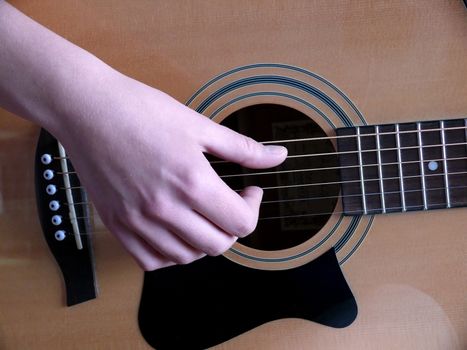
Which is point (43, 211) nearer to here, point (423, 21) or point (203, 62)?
point (203, 62)

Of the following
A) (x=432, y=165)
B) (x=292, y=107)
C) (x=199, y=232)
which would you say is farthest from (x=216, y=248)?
(x=432, y=165)

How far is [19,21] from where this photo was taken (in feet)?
1.95

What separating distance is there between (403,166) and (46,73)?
55cm

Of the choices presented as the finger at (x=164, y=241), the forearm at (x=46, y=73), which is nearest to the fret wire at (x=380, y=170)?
the finger at (x=164, y=241)

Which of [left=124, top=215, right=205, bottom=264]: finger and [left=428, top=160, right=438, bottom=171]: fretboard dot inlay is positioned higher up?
[left=428, top=160, right=438, bottom=171]: fretboard dot inlay

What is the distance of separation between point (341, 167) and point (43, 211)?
479mm

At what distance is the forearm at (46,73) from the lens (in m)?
0.58

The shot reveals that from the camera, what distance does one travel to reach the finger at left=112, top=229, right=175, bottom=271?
24.5 inches

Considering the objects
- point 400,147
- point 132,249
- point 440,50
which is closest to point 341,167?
point 400,147

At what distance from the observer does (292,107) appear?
0.80 metres

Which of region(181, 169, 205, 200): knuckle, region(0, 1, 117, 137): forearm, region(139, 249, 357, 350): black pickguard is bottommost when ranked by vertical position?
region(139, 249, 357, 350): black pickguard

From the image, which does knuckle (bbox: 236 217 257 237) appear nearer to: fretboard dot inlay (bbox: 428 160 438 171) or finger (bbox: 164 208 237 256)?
finger (bbox: 164 208 237 256)

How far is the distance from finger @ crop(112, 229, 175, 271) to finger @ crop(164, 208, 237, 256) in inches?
2.1

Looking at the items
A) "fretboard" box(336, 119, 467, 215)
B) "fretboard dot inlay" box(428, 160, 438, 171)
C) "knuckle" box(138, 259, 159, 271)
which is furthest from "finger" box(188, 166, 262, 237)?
"fretboard dot inlay" box(428, 160, 438, 171)
